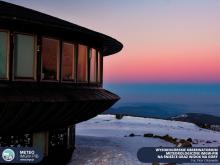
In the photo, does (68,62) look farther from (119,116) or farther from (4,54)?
(119,116)

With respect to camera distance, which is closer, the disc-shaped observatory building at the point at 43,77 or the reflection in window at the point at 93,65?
the disc-shaped observatory building at the point at 43,77

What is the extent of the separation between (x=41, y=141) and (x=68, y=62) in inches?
129

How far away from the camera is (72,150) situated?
1944cm

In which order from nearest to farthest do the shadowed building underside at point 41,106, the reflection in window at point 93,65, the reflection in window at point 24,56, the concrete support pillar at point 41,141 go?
the shadowed building underside at point 41,106 < the reflection in window at point 24,56 < the concrete support pillar at point 41,141 < the reflection in window at point 93,65

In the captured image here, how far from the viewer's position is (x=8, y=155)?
14.4 m

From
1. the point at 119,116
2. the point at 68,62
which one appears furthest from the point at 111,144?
the point at 119,116

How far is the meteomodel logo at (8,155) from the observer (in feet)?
46.6

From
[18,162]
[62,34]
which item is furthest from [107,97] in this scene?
[18,162]

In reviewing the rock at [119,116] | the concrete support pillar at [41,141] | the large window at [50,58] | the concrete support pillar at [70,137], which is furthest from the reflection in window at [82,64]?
the rock at [119,116]

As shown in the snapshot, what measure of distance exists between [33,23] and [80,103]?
3.54m

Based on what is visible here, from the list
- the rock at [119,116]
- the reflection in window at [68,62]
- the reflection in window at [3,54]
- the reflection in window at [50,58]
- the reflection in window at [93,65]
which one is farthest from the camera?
the rock at [119,116]

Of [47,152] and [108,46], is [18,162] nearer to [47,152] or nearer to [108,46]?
[47,152]

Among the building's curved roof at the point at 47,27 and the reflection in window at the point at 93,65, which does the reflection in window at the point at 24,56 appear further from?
the reflection in window at the point at 93,65

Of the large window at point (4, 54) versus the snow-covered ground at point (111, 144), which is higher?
the large window at point (4, 54)
